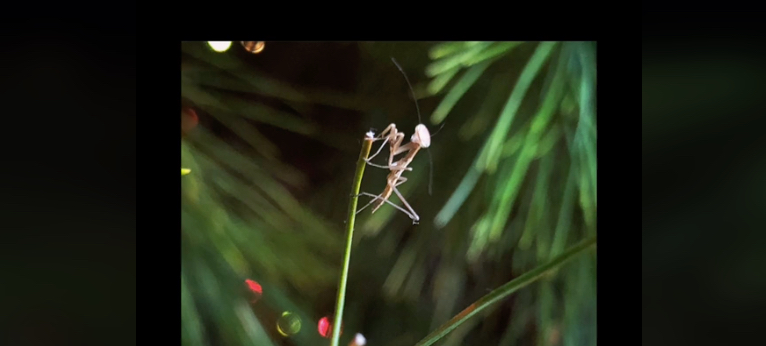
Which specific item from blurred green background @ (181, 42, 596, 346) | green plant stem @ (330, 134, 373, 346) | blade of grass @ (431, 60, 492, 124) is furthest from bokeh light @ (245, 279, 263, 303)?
blade of grass @ (431, 60, 492, 124)

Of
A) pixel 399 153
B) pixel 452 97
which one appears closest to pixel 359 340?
pixel 399 153

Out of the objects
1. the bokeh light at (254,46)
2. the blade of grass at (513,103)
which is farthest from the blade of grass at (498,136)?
the bokeh light at (254,46)

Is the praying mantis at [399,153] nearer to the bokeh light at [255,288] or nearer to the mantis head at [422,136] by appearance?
the mantis head at [422,136]

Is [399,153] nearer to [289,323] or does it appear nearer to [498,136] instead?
[498,136]

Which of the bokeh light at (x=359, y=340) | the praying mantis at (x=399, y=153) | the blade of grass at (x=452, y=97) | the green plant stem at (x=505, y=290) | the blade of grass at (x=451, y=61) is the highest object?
the blade of grass at (x=451, y=61)

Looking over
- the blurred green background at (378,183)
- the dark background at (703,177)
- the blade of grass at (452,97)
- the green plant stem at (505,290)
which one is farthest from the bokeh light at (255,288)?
the dark background at (703,177)

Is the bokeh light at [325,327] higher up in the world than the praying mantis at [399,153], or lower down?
lower down

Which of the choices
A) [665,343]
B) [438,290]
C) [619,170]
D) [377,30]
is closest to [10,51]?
[377,30]
